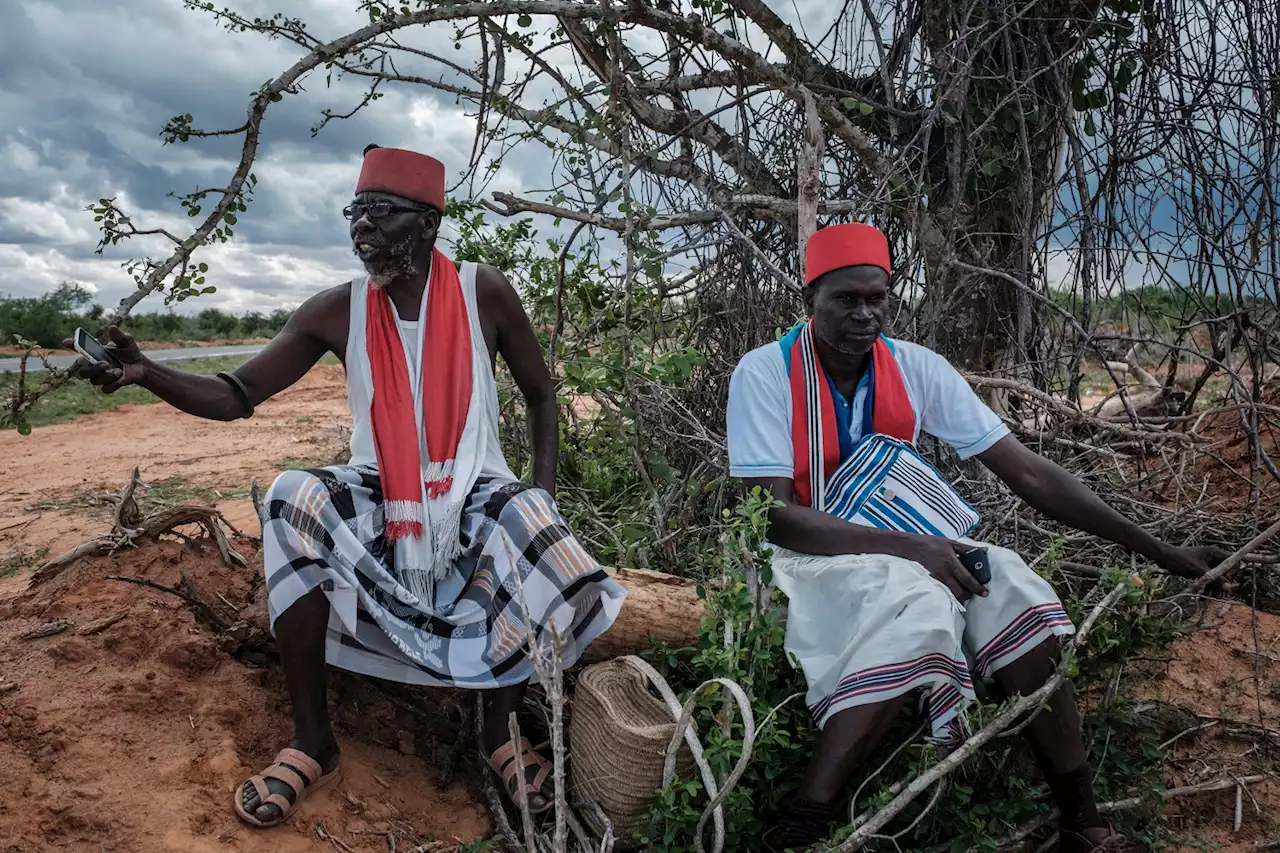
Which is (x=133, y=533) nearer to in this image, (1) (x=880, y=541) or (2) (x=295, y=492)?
(2) (x=295, y=492)

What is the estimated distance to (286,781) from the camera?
2.48 meters

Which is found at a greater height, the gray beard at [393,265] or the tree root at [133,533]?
the gray beard at [393,265]

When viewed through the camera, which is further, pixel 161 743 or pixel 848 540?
pixel 161 743

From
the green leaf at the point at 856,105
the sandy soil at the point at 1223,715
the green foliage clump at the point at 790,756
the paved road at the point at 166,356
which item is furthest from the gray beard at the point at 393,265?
the paved road at the point at 166,356

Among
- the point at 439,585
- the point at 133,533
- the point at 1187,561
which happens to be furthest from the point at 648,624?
the point at 133,533

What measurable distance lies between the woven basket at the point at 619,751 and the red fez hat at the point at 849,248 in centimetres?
133

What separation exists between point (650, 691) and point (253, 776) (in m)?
1.11

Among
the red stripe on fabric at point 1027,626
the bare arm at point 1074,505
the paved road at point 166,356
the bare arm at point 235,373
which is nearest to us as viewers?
the red stripe on fabric at point 1027,626

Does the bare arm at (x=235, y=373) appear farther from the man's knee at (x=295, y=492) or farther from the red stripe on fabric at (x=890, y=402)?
the red stripe on fabric at (x=890, y=402)

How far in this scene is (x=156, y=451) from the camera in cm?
884

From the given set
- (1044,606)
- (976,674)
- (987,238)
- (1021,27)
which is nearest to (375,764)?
(976,674)

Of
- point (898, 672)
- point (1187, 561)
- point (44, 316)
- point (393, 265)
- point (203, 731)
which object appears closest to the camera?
point (898, 672)

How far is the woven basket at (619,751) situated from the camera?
2428 mm

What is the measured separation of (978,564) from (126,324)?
15328 millimetres
